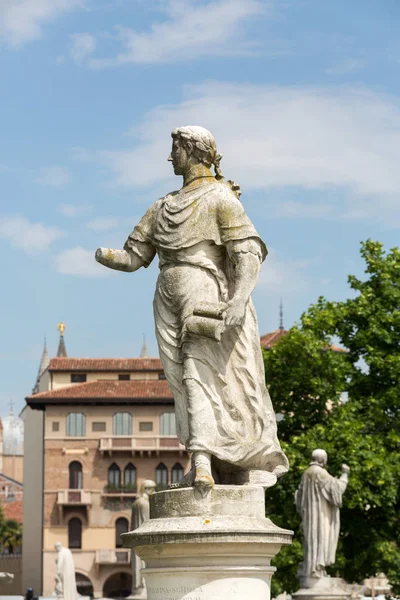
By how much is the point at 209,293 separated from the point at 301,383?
29.0 meters

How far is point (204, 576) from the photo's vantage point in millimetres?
7961

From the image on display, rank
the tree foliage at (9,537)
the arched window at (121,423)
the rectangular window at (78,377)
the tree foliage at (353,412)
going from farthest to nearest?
the tree foliage at (9,537), the rectangular window at (78,377), the arched window at (121,423), the tree foliage at (353,412)

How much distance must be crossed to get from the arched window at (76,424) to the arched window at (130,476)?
156 inches

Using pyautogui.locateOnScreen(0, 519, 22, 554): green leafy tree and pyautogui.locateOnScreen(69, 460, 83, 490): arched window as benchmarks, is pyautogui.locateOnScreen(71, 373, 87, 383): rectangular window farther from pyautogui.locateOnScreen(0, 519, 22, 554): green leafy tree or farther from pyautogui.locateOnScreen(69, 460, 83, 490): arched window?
pyautogui.locateOnScreen(0, 519, 22, 554): green leafy tree

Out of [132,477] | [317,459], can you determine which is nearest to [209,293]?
[317,459]

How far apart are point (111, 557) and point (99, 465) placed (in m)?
6.69

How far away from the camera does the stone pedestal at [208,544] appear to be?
7902 millimetres

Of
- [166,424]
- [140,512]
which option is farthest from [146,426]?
[140,512]

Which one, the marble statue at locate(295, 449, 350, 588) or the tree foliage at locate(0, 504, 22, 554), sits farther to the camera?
the tree foliage at locate(0, 504, 22, 554)

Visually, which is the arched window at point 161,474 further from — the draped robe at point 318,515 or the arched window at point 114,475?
the draped robe at point 318,515

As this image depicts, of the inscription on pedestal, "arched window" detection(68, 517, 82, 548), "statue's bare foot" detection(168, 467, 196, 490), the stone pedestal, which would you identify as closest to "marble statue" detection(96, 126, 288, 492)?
"statue's bare foot" detection(168, 467, 196, 490)

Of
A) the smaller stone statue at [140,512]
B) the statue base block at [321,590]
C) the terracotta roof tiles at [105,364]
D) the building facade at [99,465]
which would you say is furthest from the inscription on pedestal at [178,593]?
the terracotta roof tiles at [105,364]

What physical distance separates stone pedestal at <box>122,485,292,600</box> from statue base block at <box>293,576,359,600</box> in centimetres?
1162

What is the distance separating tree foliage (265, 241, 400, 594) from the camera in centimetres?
3434
